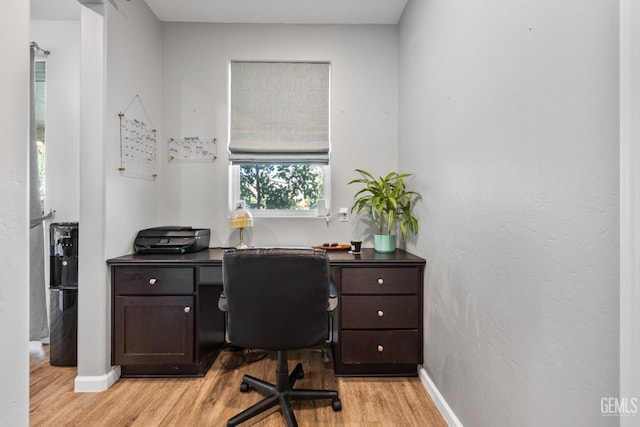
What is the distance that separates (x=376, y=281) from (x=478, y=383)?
0.79 metres

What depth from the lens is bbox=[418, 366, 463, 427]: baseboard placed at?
1.57 m

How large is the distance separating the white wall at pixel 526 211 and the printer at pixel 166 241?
1728 mm

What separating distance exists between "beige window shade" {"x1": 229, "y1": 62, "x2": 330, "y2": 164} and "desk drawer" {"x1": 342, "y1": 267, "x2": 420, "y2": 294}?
112cm

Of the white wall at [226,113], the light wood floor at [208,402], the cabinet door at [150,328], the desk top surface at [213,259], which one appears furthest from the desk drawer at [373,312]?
the cabinet door at [150,328]

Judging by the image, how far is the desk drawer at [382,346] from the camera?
6.61 ft

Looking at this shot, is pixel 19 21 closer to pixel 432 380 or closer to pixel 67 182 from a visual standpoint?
pixel 67 182

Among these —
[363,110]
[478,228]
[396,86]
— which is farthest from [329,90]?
[478,228]

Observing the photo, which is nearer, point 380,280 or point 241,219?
point 380,280

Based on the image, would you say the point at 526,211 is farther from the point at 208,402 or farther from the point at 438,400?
the point at 208,402

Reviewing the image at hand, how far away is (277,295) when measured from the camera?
4.76ft

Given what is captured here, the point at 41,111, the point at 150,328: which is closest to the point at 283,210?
the point at 150,328

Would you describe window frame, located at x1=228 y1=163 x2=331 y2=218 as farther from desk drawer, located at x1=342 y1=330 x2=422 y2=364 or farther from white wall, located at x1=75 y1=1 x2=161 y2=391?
desk drawer, located at x1=342 y1=330 x2=422 y2=364

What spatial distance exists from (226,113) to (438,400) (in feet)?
8.67

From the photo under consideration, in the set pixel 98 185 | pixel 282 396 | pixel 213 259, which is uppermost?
pixel 98 185
